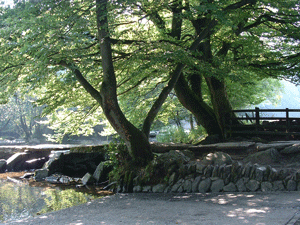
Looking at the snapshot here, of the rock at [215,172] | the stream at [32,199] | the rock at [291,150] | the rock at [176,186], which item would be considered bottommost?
the stream at [32,199]

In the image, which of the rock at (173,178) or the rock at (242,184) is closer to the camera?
the rock at (242,184)

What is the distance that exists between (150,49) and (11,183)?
9198 mm

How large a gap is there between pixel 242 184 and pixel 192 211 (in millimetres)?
2998

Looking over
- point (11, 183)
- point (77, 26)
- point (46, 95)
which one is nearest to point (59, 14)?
point (77, 26)

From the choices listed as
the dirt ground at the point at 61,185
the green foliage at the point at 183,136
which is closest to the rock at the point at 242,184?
the dirt ground at the point at 61,185

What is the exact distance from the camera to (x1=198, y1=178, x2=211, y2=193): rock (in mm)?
9891

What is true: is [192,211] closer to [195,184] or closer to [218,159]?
[195,184]

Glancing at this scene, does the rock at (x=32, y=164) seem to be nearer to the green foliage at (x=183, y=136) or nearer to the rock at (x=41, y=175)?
the rock at (x=41, y=175)

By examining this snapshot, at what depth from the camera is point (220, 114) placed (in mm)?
15234

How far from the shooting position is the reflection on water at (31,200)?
909 cm

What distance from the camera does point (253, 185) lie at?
30.1ft

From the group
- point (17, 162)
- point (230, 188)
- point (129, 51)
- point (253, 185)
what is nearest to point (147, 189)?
point (230, 188)

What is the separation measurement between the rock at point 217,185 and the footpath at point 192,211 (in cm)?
48

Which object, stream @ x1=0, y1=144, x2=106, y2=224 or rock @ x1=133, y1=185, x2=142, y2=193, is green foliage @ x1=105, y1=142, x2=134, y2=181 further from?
stream @ x1=0, y1=144, x2=106, y2=224
